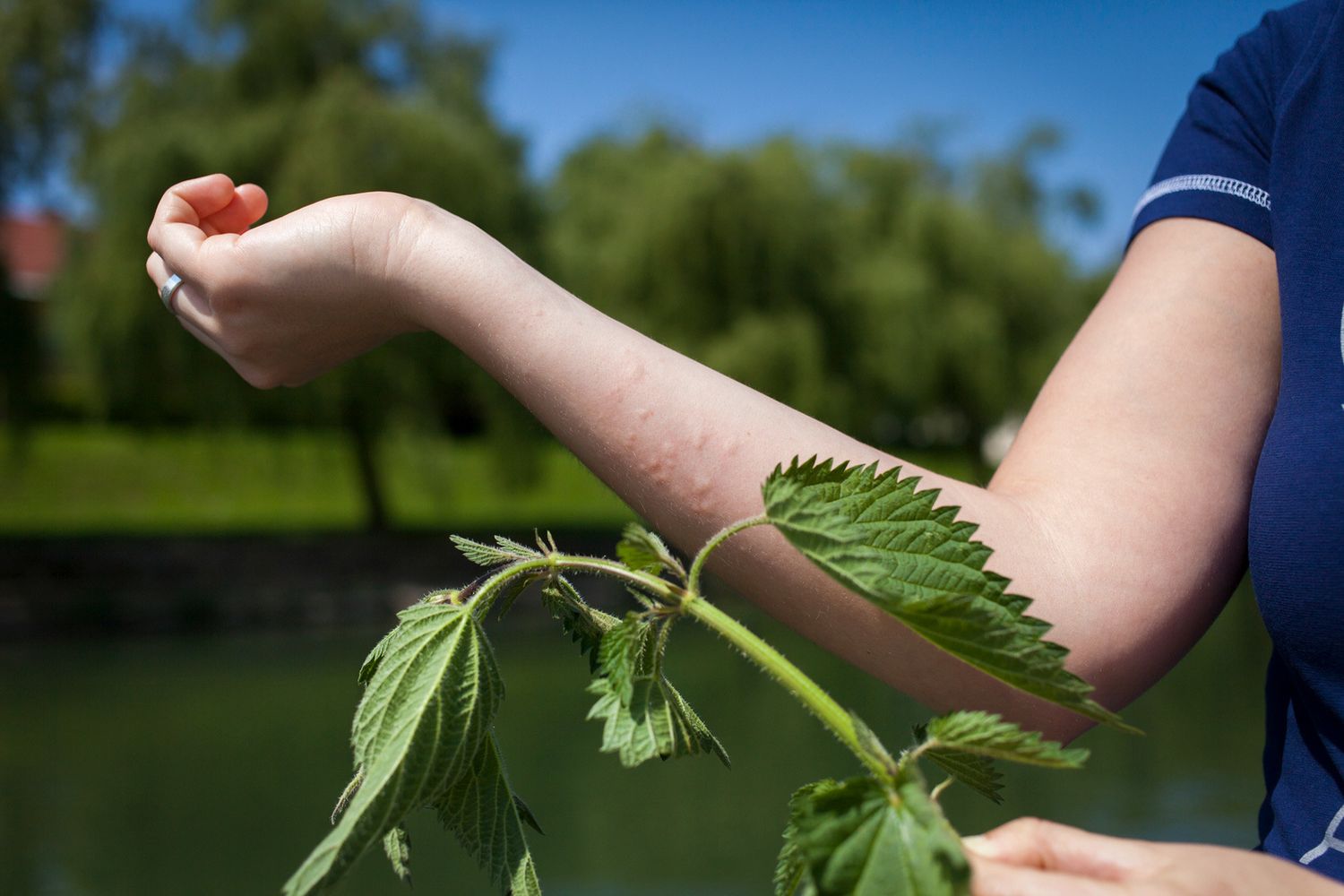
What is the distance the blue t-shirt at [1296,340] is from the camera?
2.52 feet

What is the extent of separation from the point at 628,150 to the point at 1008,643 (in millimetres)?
15577

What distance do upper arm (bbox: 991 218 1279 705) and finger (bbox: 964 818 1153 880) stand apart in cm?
27

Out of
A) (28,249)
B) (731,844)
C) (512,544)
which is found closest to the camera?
(512,544)

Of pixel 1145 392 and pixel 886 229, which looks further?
pixel 886 229

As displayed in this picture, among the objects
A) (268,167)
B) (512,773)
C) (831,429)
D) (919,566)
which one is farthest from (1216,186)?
(268,167)

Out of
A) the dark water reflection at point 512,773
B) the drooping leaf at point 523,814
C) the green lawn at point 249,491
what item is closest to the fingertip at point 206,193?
the drooping leaf at point 523,814

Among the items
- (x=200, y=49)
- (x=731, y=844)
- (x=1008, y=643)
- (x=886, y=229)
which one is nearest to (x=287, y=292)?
(x=1008, y=643)

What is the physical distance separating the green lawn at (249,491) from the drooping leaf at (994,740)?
1106 cm

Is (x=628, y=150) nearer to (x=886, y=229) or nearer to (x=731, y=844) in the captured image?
(x=886, y=229)

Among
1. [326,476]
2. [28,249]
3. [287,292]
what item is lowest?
[326,476]

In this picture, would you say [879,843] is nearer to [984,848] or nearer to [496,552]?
[984,848]

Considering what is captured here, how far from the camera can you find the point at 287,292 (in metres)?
0.75

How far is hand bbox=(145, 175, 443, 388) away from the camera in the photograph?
705 mm

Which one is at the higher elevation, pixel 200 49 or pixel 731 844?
pixel 200 49
